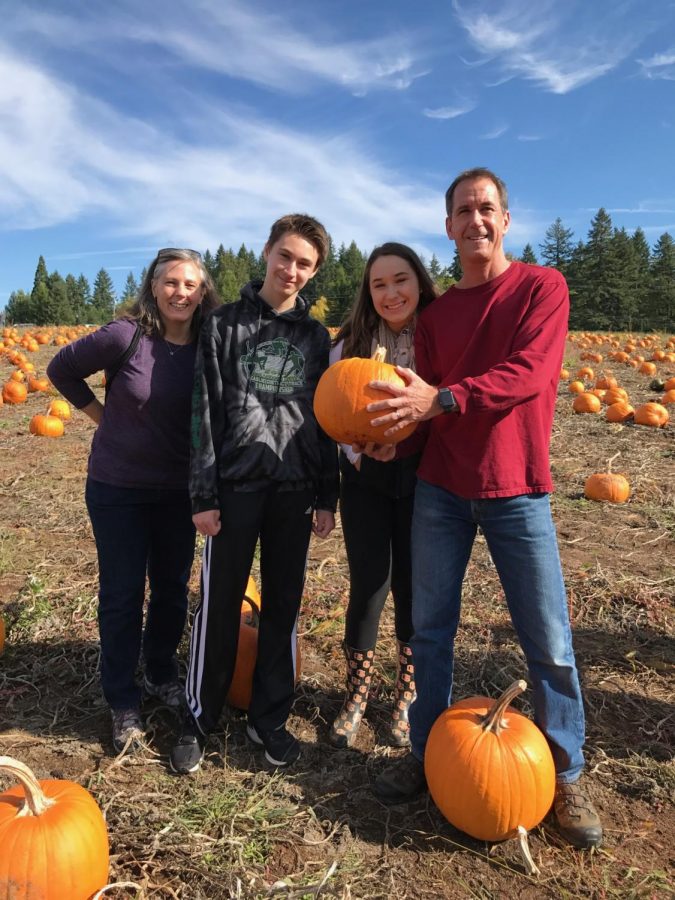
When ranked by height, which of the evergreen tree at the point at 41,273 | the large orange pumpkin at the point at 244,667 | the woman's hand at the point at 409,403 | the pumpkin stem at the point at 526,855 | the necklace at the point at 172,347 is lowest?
the pumpkin stem at the point at 526,855

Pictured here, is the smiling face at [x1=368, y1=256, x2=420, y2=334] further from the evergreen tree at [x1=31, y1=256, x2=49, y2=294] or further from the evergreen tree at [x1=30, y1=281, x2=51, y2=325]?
the evergreen tree at [x1=31, y1=256, x2=49, y2=294]

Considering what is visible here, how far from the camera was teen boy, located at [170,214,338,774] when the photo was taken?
102 inches

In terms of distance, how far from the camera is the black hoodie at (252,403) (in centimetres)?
257

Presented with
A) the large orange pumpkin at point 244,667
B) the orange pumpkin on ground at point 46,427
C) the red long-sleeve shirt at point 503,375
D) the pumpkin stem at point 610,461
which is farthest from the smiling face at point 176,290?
the orange pumpkin on ground at point 46,427

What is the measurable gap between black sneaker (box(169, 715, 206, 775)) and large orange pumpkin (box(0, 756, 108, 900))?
56cm

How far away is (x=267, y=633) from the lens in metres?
2.89

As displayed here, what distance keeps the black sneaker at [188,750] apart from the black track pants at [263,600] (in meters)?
0.05

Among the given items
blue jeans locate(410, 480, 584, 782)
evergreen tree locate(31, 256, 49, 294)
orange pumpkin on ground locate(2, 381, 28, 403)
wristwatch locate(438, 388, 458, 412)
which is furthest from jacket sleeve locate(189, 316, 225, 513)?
evergreen tree locate(31, 256, 49, 294)

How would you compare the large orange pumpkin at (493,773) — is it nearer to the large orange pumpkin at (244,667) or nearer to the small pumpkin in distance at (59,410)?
the large orange pumpkin at (244,667)

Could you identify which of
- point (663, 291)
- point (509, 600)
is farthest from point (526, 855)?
point (663, 291)

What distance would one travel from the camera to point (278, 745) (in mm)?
2801

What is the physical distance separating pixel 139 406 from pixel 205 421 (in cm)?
39

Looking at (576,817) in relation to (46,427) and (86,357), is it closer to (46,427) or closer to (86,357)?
Answer: (86,357)

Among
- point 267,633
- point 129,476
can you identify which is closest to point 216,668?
point 267,633
